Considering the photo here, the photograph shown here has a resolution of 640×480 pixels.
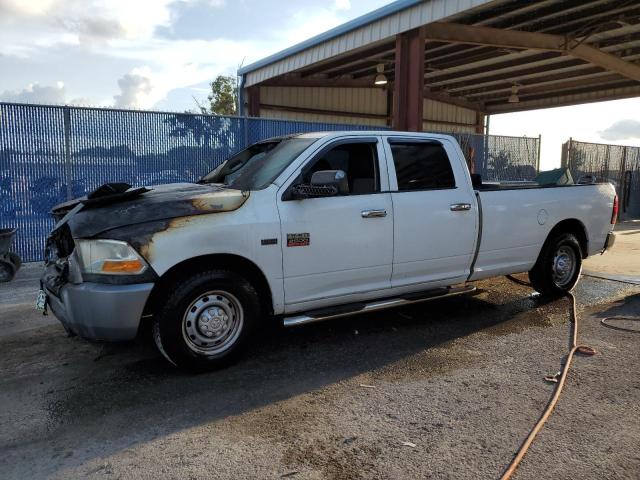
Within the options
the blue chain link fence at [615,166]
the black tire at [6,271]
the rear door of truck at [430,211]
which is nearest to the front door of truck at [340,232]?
the rear door of truck at [430,211]

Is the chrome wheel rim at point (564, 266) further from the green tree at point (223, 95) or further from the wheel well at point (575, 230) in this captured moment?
the green tree at point (223, 95)

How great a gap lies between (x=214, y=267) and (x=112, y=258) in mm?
751

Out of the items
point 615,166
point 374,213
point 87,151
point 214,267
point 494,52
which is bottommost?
point 214,267

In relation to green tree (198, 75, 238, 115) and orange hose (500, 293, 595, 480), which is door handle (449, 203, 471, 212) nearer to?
orange hose (500, 293, 595, 480)

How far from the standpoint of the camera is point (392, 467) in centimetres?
288

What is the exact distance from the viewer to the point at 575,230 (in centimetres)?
675

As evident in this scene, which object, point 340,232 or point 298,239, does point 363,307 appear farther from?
point 298,239

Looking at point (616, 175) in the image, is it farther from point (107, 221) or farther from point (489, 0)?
point (107, 221)

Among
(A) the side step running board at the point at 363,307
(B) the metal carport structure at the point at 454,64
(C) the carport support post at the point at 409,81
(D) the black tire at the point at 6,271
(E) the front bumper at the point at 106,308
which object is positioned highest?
(B) the metal carport structure at the point at 454,64

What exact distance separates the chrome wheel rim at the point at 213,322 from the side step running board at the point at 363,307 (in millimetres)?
430

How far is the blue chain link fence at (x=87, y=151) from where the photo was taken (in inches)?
324

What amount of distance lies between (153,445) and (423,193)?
3272 mm

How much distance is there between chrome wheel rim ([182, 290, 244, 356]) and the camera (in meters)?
4.04

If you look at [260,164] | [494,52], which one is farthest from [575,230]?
[494,52]
